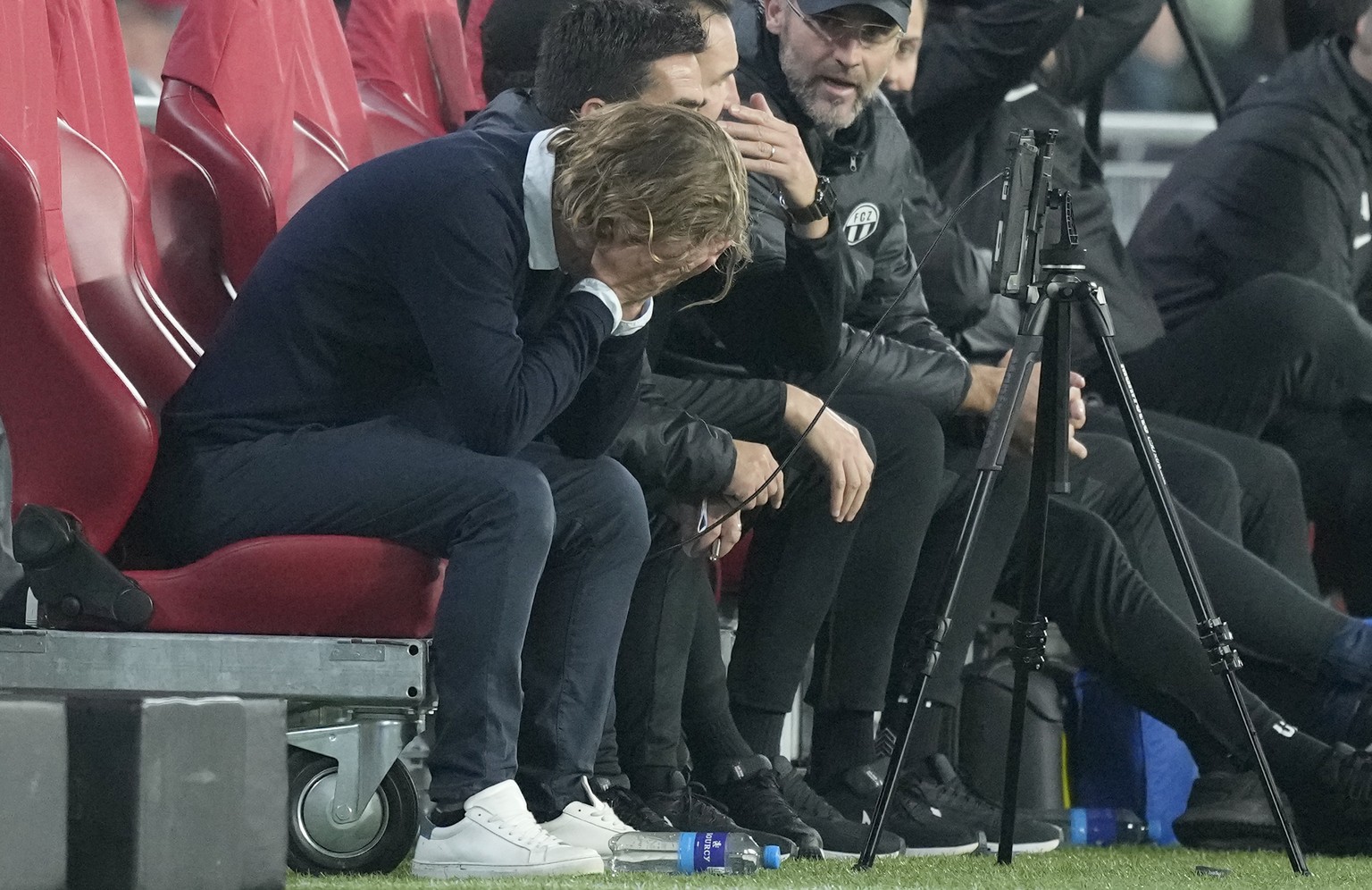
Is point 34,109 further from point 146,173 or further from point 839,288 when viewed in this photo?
point 839,288

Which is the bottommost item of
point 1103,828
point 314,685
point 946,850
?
point 1103,828

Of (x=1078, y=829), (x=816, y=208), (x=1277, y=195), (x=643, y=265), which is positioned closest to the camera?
(x=643, y=265)

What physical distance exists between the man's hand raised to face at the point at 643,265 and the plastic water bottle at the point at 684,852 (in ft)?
1.83

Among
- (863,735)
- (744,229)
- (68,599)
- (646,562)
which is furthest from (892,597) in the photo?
(68,599)

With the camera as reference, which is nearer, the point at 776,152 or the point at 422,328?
the point at 422,328

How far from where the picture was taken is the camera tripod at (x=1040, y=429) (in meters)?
2.15

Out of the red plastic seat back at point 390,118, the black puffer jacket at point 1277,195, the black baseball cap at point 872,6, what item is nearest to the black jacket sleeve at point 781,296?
the black baseball cap at point 872,6

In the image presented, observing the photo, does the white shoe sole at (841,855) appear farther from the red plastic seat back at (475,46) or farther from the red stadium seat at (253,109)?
the red plastic seat back at (475,46)

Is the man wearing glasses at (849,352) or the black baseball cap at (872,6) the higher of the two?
the black baseball cap at (872,6)

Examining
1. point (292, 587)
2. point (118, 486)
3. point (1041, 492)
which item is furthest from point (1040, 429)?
point (118, 486)

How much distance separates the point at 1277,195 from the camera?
12.0 ft

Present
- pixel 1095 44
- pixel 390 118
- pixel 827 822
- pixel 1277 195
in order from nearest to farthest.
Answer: pixel 827 822, pixel 390 118, pixel 1277 195, pixel 1095 44

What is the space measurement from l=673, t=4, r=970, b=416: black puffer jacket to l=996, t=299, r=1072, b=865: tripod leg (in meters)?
0.30

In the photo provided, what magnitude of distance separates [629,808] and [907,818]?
16.6 inches
